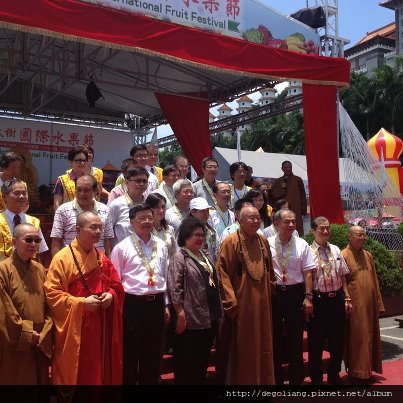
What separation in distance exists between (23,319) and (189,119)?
7.30m

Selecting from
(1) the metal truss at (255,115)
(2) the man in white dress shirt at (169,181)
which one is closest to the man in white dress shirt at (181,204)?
(2) the man in white dress shirt at (169,181)

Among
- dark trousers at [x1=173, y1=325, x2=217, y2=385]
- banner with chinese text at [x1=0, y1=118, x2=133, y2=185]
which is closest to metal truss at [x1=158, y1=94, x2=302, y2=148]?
banner with chinese text at [x1=0, y1=118, x2=133, y2=185]

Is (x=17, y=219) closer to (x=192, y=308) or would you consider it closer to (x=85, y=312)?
(x=85, y=312)

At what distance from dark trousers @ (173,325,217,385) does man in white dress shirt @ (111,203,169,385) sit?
12 centimetres

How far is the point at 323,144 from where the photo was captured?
666 centimetres

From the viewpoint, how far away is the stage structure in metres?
5.13

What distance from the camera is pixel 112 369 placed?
2.79 meters

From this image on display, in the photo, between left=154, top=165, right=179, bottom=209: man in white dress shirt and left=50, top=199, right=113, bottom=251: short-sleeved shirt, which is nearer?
left=50, top=199, right=113, bottom=251: short-sleeved shirt

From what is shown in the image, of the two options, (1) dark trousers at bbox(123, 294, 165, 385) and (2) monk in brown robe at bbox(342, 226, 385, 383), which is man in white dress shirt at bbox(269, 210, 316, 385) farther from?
(1) dark trousers at bbox(123, 294, 165, 385)

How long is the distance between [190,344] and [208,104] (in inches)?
277

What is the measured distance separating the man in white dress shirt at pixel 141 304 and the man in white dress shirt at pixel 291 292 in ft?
3.13

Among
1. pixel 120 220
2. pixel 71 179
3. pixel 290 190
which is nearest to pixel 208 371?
pixel 120 220

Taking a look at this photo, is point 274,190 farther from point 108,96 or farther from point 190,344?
point 108,96

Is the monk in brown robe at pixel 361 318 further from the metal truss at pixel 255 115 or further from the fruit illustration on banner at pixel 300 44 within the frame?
the metal truss at pixel 255 115
